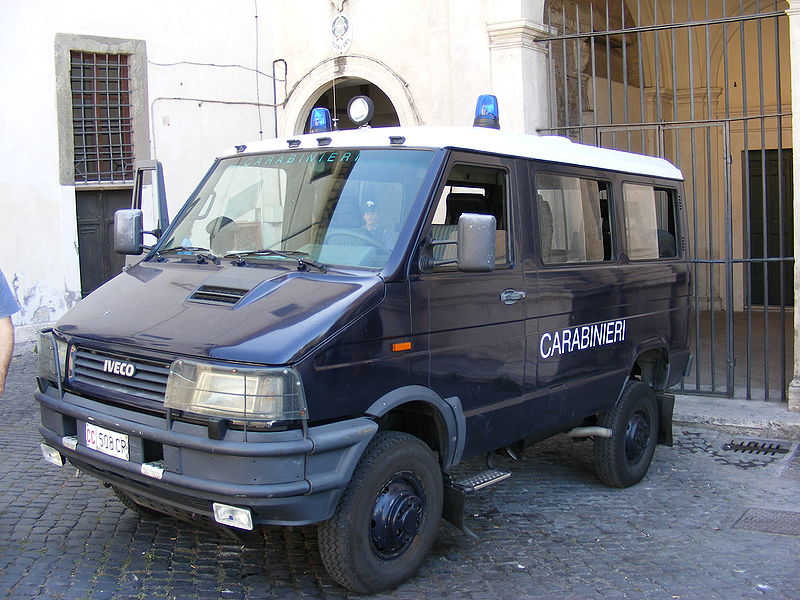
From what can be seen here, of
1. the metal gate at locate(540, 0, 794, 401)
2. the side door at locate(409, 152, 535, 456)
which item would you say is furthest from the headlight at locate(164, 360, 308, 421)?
the metal gate at locate(540, 0, 794, 401)

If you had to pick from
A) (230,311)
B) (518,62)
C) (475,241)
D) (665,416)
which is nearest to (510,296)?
(475,241)

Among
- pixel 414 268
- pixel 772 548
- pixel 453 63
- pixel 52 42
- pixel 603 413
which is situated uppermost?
pixel 52 42

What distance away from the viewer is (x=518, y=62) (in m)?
8.97

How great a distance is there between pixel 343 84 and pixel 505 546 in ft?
29.2

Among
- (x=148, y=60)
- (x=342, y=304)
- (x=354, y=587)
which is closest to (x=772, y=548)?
(x=354, y=587)

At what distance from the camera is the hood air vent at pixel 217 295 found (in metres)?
3.91

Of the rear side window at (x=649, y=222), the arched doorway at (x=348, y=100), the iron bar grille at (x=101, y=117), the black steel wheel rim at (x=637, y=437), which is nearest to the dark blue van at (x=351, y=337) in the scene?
the rear side window at (x=649, y=222)

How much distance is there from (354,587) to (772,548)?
2.48m

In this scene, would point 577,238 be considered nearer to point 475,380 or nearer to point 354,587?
point 475,380

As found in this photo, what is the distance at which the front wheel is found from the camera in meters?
3.85

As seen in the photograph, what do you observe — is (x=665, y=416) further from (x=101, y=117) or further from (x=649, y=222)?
(x=101, y=117)

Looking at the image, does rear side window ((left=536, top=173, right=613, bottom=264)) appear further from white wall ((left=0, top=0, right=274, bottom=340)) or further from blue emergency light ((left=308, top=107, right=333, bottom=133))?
white wall ((left=0, top=0, right=274, bottom=340))

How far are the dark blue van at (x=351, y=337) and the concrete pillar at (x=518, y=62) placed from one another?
3.59 metres

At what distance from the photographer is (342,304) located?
3.78 metres
